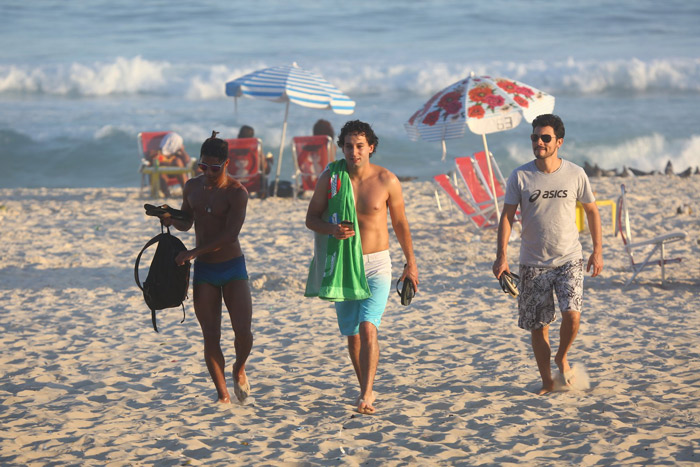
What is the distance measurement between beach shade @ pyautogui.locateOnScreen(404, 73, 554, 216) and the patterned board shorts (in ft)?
11.5

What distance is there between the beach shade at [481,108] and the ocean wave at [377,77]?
18.4 metres

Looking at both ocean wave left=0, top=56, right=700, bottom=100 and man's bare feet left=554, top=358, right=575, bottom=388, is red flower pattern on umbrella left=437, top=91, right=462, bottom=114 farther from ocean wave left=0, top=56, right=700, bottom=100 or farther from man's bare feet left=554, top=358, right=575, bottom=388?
ocean wave left=0, top=56, right=700, bottom=100

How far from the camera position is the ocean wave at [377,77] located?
87.6 feet

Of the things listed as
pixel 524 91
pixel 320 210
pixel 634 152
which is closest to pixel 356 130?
pixel 320 210

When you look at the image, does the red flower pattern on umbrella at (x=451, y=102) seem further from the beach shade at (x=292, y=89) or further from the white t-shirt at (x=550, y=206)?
the white t-shirt at (x=550, y=206)

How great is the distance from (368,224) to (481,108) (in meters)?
4.06

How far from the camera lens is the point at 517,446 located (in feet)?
11.8

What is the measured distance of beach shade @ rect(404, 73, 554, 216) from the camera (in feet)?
25.3

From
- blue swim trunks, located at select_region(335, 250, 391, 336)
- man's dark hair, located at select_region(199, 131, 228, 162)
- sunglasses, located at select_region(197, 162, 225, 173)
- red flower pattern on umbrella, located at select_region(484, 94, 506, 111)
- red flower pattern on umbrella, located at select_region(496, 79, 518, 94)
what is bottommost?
blue swim trunks, located at select_region(335, 250, 391, 336)

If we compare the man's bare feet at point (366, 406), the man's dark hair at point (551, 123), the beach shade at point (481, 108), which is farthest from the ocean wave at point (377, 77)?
the man's bare feet at point (366, 406)

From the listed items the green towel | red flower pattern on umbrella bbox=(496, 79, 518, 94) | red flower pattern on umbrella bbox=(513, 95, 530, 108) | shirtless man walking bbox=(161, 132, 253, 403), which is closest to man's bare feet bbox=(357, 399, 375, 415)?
the green towel

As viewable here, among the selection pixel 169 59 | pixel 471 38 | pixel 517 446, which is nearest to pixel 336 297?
pixel 517 446

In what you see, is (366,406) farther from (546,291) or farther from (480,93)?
(480,93)

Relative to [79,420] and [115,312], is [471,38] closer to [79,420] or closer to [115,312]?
[115,312]
